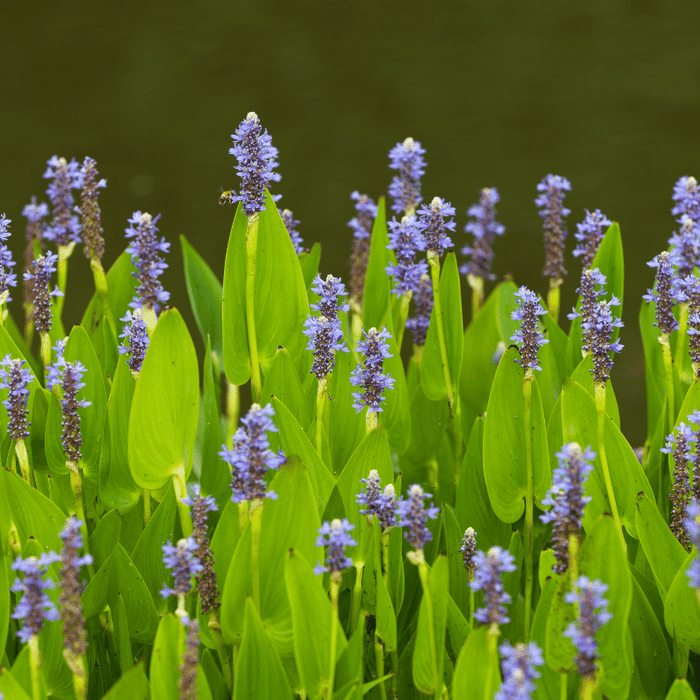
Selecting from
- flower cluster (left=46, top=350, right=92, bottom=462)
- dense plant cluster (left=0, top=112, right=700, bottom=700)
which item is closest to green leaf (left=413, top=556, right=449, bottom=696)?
dense plant cluster (left=0, top=112, right=700, bottom=700)

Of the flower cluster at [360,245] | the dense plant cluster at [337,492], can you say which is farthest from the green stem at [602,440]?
the flower cluster at [360,245]

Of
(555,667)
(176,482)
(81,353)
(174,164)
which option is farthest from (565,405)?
(174,164)

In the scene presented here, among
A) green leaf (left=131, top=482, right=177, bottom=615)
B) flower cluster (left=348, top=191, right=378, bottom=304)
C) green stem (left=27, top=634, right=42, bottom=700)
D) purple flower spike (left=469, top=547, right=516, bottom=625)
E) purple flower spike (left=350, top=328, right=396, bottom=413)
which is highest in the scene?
flower cluster (left=348, top=191, right=378, bottom=304)

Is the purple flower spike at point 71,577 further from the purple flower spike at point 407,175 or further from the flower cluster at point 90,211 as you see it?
the purple flower spike at point 407,175

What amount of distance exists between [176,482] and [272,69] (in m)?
2.52

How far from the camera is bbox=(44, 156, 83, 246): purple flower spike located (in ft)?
4.83

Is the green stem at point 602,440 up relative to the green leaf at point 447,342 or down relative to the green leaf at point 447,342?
down

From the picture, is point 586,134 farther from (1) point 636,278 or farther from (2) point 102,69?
(2) point 102,69

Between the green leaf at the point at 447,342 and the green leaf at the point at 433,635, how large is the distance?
47 centimetres

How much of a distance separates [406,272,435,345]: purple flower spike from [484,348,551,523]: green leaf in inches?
12.9

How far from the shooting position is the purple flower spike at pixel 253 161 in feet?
3.62

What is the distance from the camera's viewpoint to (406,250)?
4.32 feet

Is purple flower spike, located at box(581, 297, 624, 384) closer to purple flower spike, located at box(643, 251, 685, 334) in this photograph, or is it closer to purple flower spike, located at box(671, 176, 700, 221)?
purple flower spike, located at box(643, 251, 685, 334)

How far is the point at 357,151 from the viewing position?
3.38m
